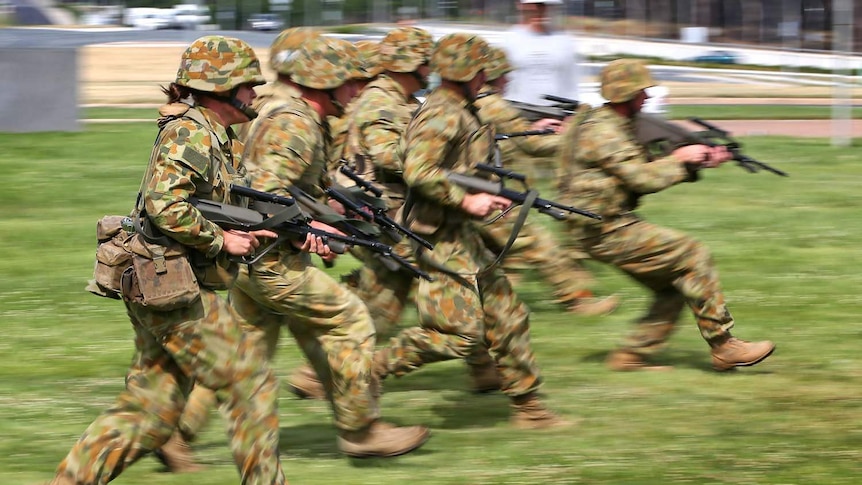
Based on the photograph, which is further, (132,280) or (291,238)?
(291,238)

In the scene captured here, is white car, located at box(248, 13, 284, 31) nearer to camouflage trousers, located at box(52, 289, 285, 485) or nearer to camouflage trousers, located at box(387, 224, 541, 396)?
camouflage trousers, located at box(387, 224, 541, 396)

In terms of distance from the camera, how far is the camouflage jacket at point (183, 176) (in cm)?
538

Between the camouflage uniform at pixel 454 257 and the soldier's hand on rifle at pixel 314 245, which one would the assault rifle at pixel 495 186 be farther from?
the soldier's hand on rifle at pixel 314 245

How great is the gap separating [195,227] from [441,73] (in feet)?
6.70

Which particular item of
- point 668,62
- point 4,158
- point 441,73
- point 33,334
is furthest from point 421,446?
point 668,62

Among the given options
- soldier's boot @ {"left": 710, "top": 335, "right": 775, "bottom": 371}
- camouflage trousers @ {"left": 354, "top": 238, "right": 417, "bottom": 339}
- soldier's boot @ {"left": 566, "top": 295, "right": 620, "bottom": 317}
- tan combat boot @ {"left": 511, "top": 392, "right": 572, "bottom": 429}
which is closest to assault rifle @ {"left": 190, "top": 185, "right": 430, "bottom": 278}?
tan combat boot @ {"left": 511, "top": 392, "right": 572, "bottom": 429}

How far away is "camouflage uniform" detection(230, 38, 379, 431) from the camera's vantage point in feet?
20.8

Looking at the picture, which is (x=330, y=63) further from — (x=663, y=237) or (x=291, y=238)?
(x=663, y=237)

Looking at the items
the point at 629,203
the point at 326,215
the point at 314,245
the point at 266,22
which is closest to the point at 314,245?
the point at 314,245

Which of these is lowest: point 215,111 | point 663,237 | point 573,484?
point 573,484

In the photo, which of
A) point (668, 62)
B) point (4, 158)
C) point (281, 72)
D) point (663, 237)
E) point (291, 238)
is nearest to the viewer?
point (291, 238)

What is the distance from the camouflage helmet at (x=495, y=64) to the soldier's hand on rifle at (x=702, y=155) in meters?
1.13

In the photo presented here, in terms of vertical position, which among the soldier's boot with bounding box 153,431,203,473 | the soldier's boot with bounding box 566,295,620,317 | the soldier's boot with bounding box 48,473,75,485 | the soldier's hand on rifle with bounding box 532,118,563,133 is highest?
the soldier's hand on rifle with bounding box 532,118,563,133

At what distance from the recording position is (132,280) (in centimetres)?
547
